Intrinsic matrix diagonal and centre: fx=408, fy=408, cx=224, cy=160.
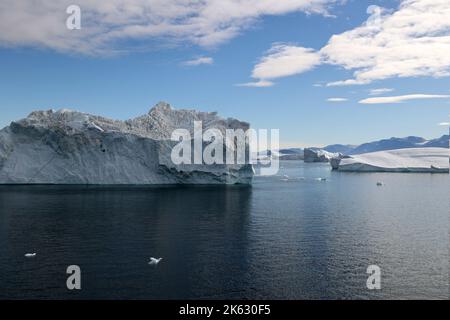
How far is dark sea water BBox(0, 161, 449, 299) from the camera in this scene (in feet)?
67.4

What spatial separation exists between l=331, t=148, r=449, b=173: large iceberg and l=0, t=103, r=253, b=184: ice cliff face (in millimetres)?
64894

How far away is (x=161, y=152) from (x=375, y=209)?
121ft

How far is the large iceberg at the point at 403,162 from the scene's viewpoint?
117 metres

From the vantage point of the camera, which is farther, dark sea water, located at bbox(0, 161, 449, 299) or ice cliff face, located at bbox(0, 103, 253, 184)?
ice cliff face, located at bbox(0, 103, 253, 184)

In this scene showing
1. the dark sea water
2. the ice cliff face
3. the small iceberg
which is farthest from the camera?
the ice cliff face

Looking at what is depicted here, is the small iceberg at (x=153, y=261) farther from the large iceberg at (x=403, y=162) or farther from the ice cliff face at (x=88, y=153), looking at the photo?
the large iceberg at (x=403, y=162)

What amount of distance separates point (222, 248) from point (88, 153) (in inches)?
1910

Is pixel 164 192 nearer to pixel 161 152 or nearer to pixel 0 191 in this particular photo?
pixel 161 152

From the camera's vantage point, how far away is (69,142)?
228ft

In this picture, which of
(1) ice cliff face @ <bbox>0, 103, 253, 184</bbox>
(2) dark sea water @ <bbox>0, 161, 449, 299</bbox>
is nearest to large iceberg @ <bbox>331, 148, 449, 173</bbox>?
(1) ice cliff face @ <bbox>0, 103, 253, 184</bbox>

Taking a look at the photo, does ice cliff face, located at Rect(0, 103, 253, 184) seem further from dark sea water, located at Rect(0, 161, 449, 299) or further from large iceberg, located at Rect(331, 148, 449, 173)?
large iceberg, located at Rect(331, 148, 449, 173)

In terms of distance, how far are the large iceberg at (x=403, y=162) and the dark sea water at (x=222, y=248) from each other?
73.3 metres

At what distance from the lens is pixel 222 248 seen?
27953mm

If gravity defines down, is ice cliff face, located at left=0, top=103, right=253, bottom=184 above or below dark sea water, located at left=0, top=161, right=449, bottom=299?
above
